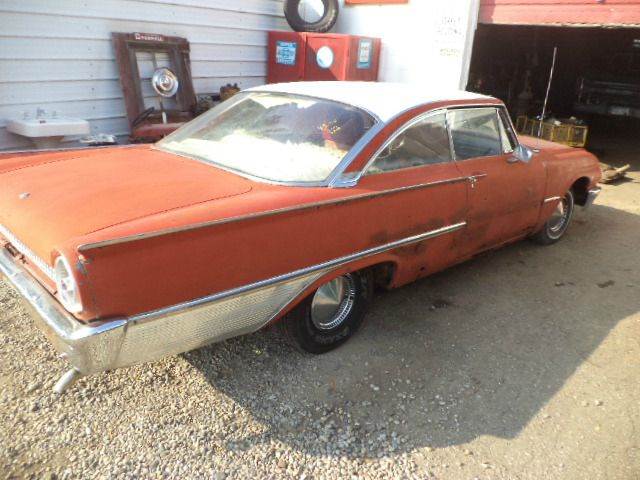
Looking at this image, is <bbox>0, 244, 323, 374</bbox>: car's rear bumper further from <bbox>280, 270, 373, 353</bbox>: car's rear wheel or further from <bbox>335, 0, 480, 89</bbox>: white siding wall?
<bbox>335, 0, 480, 89</bbox>: white siding wall

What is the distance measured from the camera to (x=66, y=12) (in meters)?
5.18

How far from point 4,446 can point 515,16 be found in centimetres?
712

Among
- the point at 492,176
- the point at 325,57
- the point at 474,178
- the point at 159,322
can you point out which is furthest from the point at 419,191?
the point at 325,57

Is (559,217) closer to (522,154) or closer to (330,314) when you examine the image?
(522,154)

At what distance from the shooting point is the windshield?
8.80ft

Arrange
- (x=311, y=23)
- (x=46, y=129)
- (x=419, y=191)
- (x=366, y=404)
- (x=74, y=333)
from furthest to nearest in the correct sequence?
1. (x=311, y=23)
2. (x=46, y=129)
3. (x=419, y=191)
4. (x=366, y=404)
5. (x=74, y=333)

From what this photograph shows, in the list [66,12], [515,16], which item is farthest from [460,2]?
[66,12]

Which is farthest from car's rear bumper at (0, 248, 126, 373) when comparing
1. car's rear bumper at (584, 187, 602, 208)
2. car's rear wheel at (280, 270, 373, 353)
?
car's rear bumper at (584, 187, 602, 208)

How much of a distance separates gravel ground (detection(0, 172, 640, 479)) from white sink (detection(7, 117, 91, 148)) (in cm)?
202

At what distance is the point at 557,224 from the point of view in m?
4.81

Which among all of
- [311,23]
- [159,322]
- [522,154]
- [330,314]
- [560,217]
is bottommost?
[330,314]

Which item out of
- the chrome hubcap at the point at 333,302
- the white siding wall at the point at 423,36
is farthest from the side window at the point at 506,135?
the white siding wall at the point at 423,36

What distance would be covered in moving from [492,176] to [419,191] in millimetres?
804

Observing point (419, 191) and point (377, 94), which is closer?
point (419, 191)
